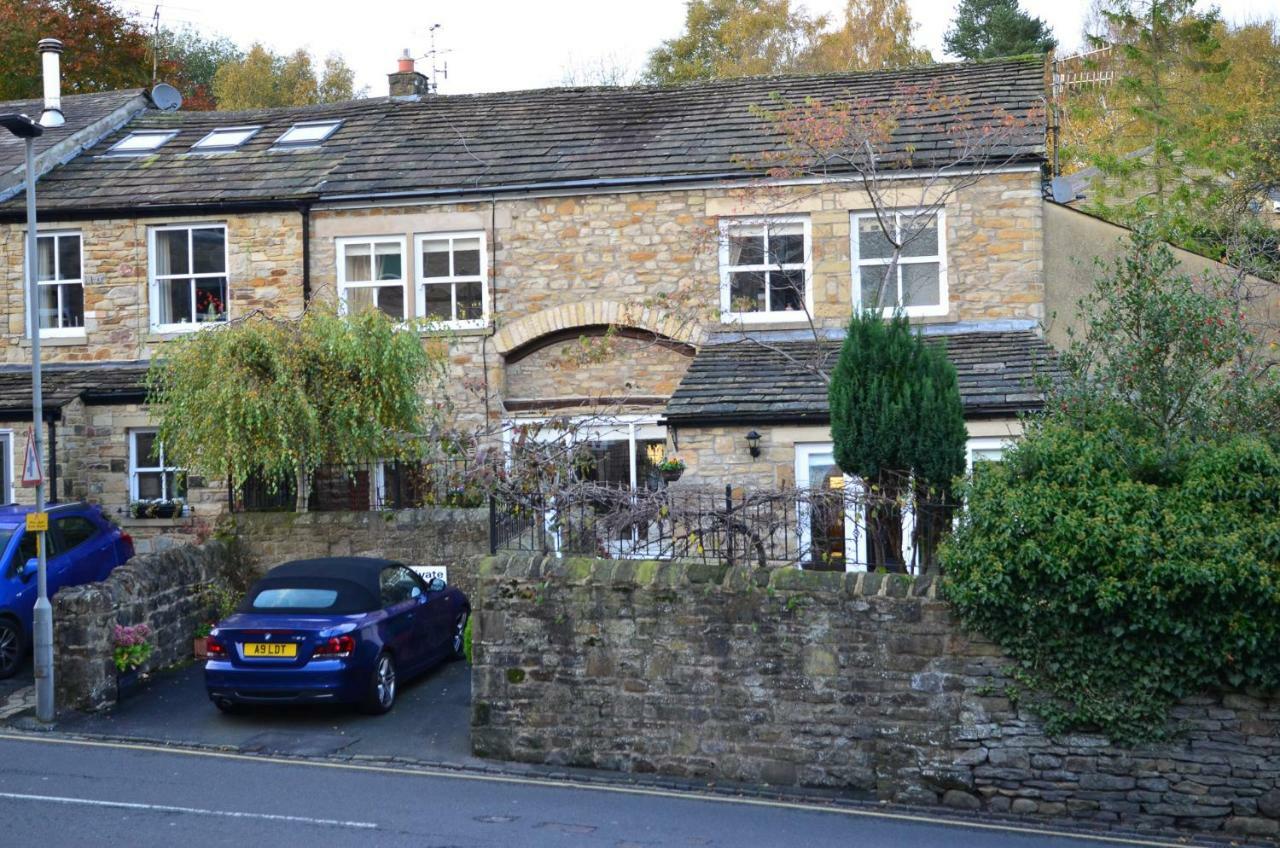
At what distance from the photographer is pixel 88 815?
10.1m

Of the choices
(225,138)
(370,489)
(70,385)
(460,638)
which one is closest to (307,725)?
(460,638)

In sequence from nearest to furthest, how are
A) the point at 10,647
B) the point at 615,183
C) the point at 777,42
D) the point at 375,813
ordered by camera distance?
the point at 375,813 → the point at 10,647 → the point at 615,183 → the point at 777,42

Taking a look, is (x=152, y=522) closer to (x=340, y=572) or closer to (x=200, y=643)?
(x=200, y=643)

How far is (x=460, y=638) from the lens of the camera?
52.9ft

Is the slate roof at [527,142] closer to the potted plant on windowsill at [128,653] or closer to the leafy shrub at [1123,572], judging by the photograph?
the potted plant on windowsill at [128,653]

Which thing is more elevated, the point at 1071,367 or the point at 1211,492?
the point at 1071,367

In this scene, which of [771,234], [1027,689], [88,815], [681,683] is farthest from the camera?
[771,234]

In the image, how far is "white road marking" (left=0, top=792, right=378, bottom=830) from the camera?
995 centimetres

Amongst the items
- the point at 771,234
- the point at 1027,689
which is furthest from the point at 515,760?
the point at 771,234

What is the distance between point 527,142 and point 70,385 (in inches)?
327

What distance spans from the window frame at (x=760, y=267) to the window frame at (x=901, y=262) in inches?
25.4

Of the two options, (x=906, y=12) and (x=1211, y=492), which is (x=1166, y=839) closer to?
(x=1211, y=492)

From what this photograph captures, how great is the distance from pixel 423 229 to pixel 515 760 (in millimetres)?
10444

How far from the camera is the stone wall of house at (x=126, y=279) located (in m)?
20.7
